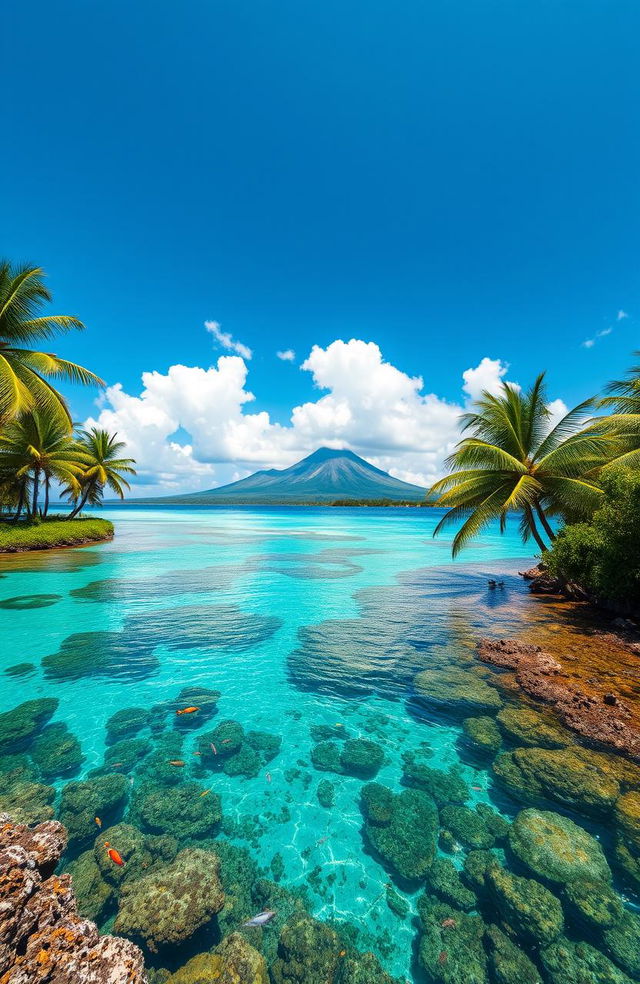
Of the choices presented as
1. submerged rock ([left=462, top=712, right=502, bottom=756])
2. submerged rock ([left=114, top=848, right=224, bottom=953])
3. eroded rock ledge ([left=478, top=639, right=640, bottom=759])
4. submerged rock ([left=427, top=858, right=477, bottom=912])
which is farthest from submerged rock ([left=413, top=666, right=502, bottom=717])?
submerged rock ([left=114, top=848, right=224, bottom=953])

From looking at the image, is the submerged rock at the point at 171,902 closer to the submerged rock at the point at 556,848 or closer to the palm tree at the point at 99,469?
the submerged rock at the point at 556,848

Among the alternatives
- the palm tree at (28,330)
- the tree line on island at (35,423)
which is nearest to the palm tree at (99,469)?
the tree line on island at (35,423)

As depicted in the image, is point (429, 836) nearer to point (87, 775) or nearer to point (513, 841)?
point (513, 841)

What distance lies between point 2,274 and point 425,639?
19.9 m

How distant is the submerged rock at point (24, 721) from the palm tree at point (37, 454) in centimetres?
2069

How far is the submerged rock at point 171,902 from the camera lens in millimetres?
3066

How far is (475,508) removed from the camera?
14.6 meters

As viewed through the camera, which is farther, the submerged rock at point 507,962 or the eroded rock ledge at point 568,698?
the eroded rock ledge at point 568,698

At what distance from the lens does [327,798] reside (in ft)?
15.8

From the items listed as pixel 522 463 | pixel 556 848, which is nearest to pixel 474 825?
pixel 556 848

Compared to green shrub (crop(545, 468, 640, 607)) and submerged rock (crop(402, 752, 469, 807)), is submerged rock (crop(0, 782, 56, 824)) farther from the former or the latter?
green shrub (crop(545, 468, 640, 607))

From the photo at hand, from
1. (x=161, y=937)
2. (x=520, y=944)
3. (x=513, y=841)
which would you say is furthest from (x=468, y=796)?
(x=161, y=937)

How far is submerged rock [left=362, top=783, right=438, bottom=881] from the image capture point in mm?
3865

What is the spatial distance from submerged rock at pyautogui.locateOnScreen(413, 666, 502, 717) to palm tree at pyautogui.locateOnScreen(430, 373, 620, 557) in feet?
22.8
